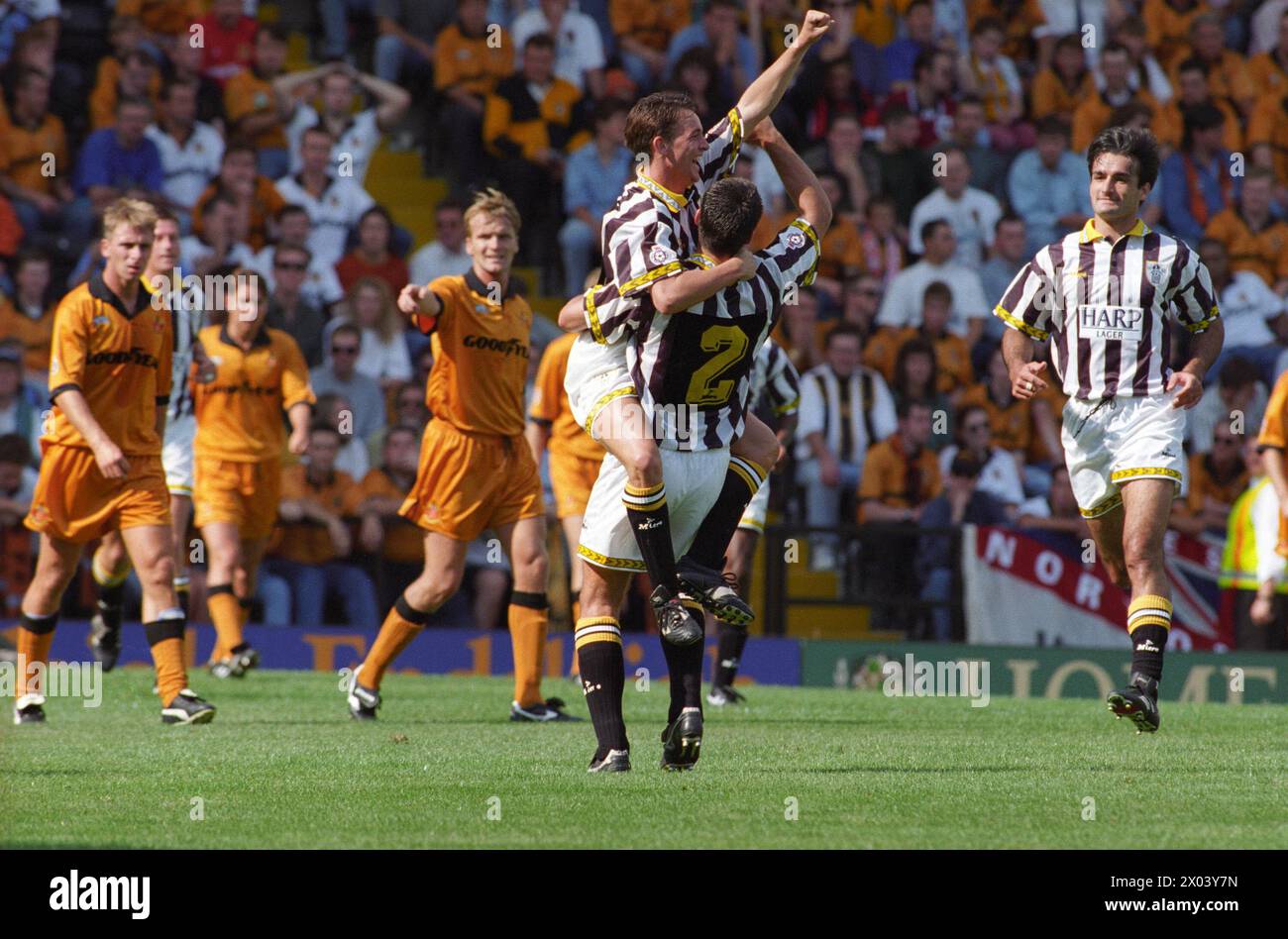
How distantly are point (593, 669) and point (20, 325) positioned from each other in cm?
1049

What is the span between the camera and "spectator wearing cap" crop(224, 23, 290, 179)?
18453 millimetres

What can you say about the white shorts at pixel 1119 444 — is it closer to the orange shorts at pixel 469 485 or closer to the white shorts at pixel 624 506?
the white shorts at pixel 624 506

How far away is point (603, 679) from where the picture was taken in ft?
24.7

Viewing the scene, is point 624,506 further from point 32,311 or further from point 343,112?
point 343,112

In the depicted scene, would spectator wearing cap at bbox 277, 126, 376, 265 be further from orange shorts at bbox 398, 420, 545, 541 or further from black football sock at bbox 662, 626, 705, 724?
black football sock at bbox 662, 626, 705, 724

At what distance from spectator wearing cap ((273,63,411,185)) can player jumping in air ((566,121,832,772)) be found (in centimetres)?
1131

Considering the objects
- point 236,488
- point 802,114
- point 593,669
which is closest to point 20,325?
point 236,488

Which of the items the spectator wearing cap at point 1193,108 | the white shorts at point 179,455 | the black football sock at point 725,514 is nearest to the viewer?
the black football sock at point 725,514

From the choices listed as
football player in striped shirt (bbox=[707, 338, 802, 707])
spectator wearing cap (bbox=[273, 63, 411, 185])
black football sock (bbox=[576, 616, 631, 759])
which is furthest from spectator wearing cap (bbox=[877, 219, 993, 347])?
black football sock (bbox=[576, 616, 631, 759])

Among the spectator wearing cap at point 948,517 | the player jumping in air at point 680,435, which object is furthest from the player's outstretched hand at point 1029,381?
the spectator wearing cap at point 948,517

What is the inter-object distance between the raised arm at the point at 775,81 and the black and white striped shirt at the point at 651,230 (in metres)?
0.18

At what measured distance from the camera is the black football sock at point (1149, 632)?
8641 millimetres

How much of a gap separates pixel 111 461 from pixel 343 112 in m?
10.0
